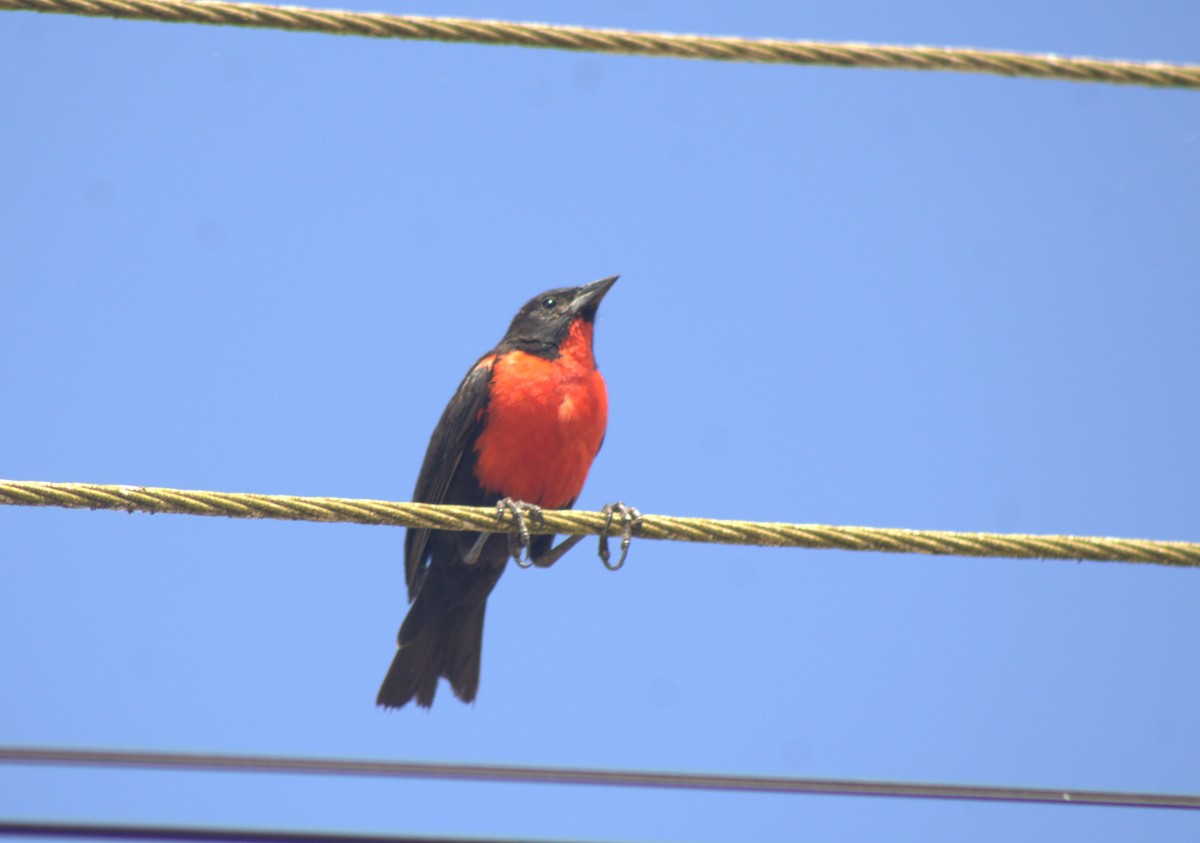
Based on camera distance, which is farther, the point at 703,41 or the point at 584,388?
the point at 584,388

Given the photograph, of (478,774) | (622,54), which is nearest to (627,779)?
(478,774)

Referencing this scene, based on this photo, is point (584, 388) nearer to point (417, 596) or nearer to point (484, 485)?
point (484, 485)

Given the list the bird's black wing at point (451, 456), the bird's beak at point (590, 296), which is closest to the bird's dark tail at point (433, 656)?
the bird's black wing at point (451, 456)

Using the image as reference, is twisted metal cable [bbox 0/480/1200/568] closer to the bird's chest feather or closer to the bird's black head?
the bird's chest feather

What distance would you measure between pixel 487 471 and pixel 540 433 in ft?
1.04

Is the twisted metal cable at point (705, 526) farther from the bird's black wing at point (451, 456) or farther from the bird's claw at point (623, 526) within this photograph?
the bird's black wing at point (451, 456)

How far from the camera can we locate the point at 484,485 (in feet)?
19.7

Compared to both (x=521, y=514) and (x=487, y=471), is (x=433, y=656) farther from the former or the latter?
(x=521, y=514)

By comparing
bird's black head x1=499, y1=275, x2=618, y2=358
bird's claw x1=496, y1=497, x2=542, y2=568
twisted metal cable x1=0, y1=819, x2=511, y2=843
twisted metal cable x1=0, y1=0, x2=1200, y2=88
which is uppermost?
twisted metal cable x1=0, y1=0, x2=1200, y2=88

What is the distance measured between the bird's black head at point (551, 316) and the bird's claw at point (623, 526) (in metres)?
1.81

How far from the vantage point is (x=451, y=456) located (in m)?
6.13

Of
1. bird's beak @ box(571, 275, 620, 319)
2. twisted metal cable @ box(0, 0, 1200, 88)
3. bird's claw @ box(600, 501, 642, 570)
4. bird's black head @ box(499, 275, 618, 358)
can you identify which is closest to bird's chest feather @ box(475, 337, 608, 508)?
bird's black head @ box(499, 275, 618, 358)

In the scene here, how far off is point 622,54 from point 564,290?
2621 mm

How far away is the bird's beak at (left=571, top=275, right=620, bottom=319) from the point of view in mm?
6605
